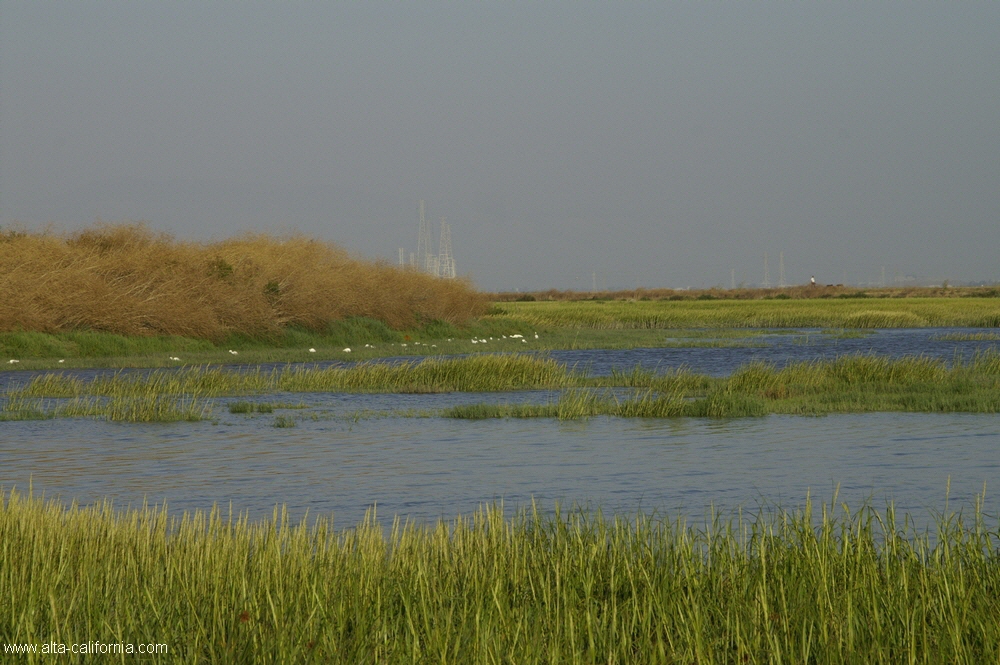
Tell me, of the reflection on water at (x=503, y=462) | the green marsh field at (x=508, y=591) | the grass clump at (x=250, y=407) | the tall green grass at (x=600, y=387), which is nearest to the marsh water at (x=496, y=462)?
the reflection on water at (x=503, y=462)

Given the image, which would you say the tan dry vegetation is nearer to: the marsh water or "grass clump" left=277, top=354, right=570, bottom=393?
"grass clump" left=277, top=354, right=570, bottom=393

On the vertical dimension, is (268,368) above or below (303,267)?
below

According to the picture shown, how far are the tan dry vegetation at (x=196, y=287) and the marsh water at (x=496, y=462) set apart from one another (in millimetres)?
17525

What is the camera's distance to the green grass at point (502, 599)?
214 inches

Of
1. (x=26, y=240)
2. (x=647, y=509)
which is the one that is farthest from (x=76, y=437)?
(x=26, y=240)

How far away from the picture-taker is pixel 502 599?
245 inches

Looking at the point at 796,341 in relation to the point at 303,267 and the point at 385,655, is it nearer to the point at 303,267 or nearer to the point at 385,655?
the point at 303,267

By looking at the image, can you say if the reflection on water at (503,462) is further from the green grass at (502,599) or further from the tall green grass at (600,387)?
the green grass at (502,599)

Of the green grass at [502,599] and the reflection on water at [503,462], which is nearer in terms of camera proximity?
the green grass at [502,599]

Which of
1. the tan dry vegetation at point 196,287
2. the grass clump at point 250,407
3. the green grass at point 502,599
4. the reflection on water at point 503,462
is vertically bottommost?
the reflection on water at point 503,462

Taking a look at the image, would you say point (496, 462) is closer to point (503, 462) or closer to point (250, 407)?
point (503, 462)

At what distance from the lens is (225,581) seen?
6738mm

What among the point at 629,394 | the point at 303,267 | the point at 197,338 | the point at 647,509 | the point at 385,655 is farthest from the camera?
the point at 303,267

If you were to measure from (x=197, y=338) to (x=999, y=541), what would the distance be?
3450 centimetres
